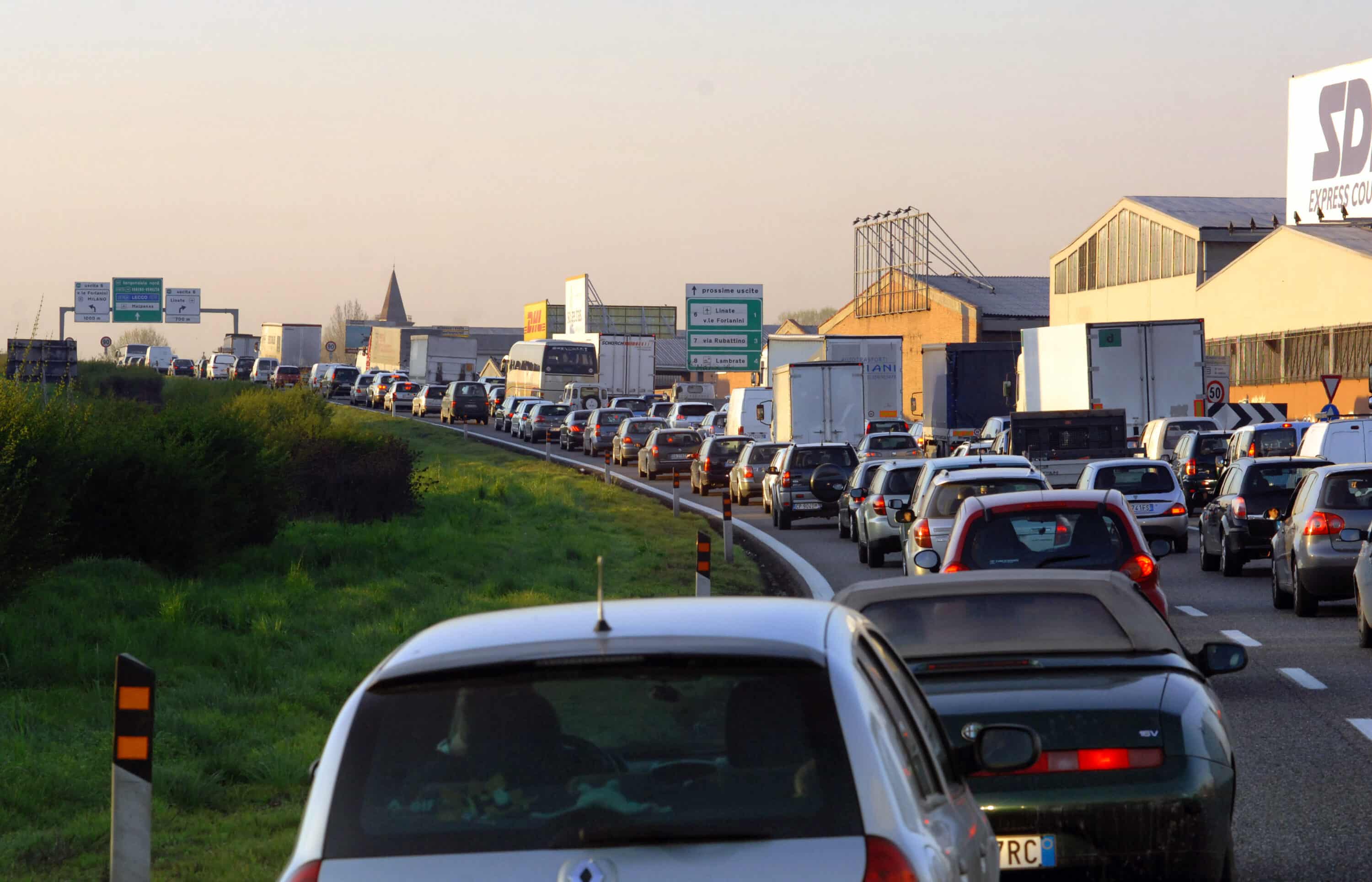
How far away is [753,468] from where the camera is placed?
4034 centimetres

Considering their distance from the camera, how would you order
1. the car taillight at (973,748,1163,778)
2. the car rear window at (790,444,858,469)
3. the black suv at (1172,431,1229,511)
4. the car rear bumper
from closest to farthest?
1. the car rear bumper
2. the car taillight at (973,748,1163,778)
3. the car rear window at (790,444,858,469)
4. the black suv at (1172,431,1229,511)

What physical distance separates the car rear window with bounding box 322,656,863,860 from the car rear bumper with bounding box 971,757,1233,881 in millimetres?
2811

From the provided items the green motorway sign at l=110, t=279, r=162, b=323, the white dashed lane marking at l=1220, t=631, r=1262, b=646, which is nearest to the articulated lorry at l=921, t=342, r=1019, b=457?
the white dashed lane marking at l=1220, t=631, r=1262, b=646

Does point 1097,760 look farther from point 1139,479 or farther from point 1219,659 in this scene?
point 1139,479

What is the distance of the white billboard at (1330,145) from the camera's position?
63656 mm

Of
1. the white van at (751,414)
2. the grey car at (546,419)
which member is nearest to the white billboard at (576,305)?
the grey car at (546,419)

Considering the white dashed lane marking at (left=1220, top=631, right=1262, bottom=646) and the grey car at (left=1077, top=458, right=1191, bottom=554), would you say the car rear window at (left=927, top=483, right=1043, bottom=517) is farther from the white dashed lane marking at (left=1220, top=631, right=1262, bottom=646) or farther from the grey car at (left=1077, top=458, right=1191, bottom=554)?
the grey car at (left=1077, top=458, right=1191, bottom=554)

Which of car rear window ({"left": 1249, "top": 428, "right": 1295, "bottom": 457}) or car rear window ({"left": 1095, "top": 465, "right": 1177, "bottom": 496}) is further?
car rear window ({"left": 1249, "top": 428, "right": 1295, "bottom": 457})

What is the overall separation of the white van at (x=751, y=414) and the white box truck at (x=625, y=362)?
2962 cm

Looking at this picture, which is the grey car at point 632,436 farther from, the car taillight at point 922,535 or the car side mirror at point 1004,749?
the car side mirror at point 1004,749

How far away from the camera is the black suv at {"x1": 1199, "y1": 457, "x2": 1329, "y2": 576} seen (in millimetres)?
22562

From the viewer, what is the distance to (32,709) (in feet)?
36.4

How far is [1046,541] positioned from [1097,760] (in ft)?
18.7

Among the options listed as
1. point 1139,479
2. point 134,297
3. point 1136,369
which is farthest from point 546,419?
point 134,297
